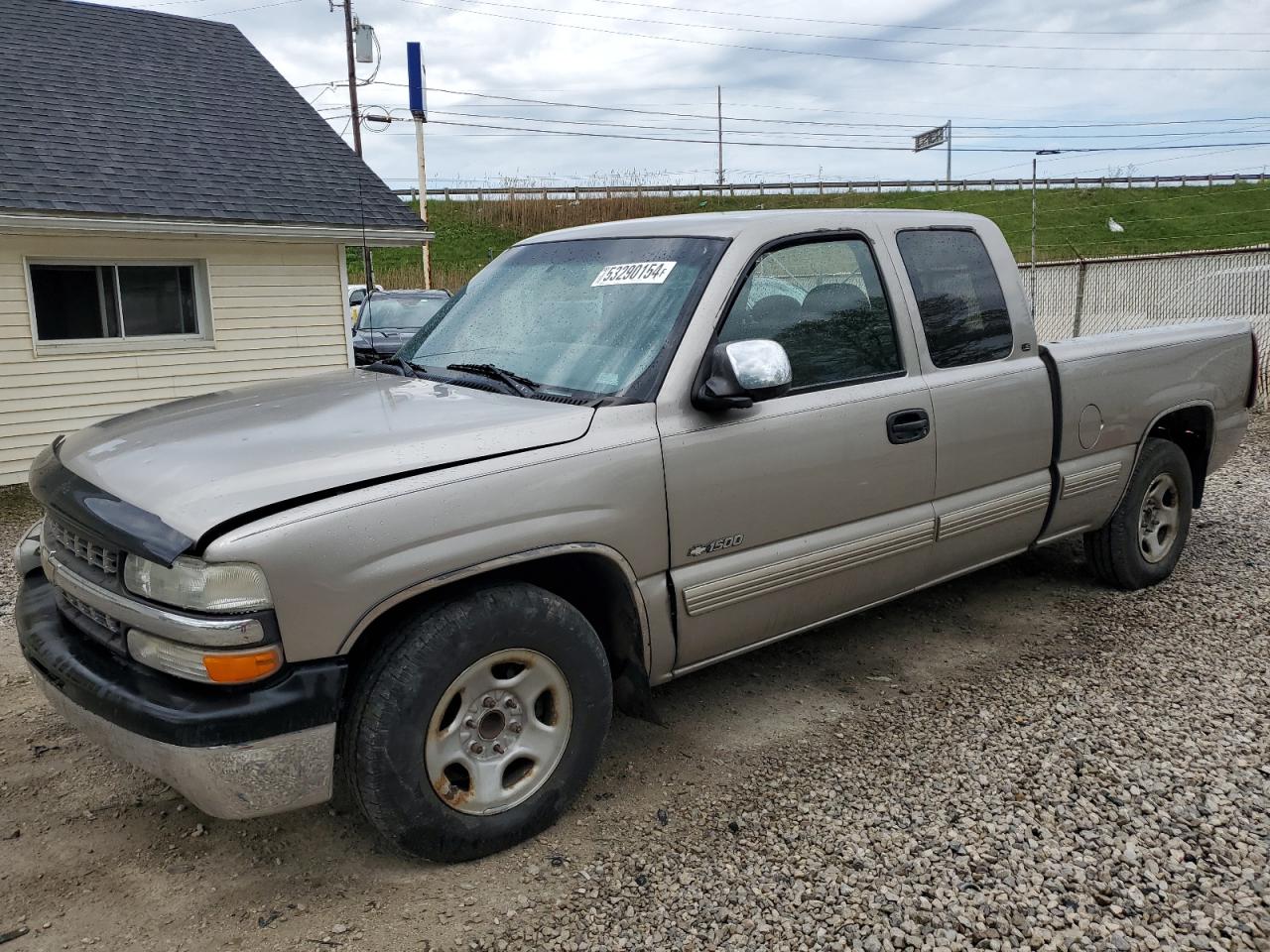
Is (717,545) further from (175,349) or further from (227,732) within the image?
(175,349)

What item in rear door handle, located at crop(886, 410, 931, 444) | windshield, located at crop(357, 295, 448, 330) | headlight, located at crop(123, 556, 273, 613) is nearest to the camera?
headlight, located at crop(123, 556, 273, 613)

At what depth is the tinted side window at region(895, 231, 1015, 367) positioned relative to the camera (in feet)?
13.5

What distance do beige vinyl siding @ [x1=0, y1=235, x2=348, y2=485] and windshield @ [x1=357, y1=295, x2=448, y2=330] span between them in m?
2.36

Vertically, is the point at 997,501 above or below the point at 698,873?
above

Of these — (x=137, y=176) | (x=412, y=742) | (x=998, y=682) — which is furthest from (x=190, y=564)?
(x=137, y=176)

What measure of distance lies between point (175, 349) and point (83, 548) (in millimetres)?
9033

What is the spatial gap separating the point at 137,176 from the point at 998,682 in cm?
1042

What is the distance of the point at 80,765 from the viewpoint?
11.8 feet

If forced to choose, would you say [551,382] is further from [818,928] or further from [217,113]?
[217,113]

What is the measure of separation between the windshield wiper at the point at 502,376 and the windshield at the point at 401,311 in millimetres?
11404

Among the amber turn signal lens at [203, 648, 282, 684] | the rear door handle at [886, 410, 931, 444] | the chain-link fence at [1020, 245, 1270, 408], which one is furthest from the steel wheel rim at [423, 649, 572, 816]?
the chain-link fence at [1020, 245, 1270, 408]

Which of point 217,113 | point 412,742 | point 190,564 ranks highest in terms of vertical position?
point 217,113

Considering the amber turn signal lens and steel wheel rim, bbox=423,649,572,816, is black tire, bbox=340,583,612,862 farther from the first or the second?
the amber turn signal lens

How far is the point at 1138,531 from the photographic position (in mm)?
5148
